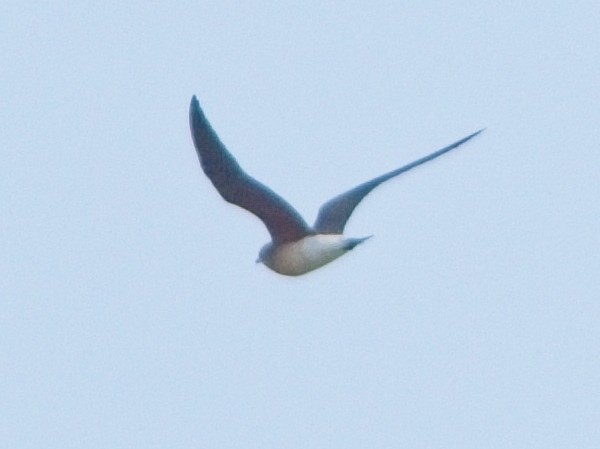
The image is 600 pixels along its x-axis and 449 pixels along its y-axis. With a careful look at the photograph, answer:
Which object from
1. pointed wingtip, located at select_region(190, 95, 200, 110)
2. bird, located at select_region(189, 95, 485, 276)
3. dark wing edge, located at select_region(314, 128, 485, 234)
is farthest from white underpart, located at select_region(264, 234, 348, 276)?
pointed wingtip, located at select_region(190, 95, 200, 110)

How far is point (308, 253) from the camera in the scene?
1717 cm

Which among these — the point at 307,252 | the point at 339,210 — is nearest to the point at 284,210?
the point at 307,252

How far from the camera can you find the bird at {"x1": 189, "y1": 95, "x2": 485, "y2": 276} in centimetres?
1606

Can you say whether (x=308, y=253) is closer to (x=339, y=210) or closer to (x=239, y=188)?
(x=339, y=210)

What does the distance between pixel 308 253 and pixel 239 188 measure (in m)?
0.93

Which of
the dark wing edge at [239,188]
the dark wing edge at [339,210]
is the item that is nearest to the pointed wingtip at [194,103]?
the dark wing edge at [239,188]

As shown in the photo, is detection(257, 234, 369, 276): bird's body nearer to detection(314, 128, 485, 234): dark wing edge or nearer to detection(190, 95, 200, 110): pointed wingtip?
detection(314, 128, 485, 234): dark wing edge

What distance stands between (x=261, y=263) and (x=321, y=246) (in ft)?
2.72

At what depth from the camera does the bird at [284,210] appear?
16.1 meters

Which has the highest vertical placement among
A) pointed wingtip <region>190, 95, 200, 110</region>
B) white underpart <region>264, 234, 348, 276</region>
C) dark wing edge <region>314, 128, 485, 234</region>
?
pointed wingtip <region>190, 95, 200, 110</region>

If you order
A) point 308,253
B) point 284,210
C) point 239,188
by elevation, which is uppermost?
point 239,188

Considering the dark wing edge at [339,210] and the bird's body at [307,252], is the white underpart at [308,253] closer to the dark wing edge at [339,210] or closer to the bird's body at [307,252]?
the bird's body at [307,252]

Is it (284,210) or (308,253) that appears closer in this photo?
(284,210)

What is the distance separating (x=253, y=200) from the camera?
55.0ft
